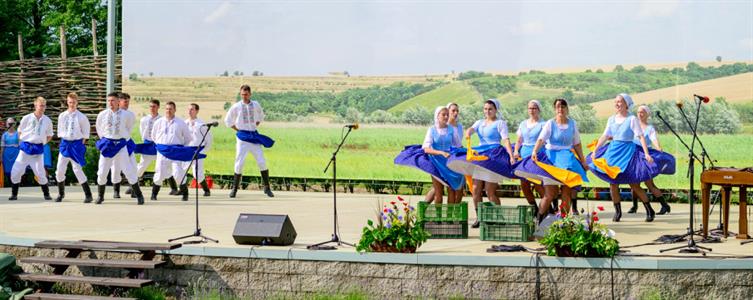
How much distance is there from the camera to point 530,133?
13.5m

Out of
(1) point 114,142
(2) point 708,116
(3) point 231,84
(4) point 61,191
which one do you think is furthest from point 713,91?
(4) point 61,191

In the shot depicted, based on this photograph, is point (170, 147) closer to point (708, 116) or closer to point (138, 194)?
point (138, 194)

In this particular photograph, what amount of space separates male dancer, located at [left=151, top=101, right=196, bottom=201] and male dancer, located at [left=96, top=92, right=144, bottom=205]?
843mm

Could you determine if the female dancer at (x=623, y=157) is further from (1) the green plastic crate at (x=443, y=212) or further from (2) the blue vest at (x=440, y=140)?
(1) the green plastic crate at (x=443, y=212)

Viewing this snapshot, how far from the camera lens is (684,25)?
1680 cm

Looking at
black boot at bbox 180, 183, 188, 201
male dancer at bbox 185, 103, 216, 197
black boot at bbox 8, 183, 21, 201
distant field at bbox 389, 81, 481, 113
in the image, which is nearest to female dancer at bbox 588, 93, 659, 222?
distant field at bbox 389, 81, 481, 113

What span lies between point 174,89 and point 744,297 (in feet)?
42.4

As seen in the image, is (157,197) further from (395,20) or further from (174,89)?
(395,20)

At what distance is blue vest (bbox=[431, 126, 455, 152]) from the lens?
1326 centimetres

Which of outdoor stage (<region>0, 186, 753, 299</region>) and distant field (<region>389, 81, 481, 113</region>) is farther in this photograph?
distant field (<region>389, 81, 481, 113</region>)

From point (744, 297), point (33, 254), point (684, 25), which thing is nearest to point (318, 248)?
point (33, 254)

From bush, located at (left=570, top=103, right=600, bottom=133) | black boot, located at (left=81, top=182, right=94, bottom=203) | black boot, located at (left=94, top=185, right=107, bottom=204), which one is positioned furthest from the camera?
bush, located at (left=570, top=103, right=600, bottom=133)

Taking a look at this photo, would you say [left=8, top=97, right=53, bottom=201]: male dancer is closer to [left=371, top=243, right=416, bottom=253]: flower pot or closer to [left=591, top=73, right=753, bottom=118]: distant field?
[left=591, top=73, right=753, bottom=118]: distant field

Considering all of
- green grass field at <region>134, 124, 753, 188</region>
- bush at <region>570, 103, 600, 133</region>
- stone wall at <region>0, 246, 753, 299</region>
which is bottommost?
stone wall at <region>0, 246, 753, 299</region>
